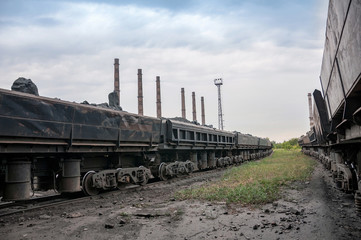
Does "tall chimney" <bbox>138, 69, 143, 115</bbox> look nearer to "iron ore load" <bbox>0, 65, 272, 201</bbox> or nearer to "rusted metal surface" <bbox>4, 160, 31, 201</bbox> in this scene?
"iron ore load" <bbox>0, 65, 272, 201</bbox>

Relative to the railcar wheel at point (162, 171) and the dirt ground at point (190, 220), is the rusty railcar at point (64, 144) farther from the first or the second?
the railcar wheel at point (162, 171)

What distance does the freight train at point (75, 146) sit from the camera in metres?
6.12

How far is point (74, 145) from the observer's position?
7480 millimetres

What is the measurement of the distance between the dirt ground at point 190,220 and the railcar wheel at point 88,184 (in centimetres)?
94

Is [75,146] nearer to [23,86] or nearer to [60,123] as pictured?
[60,123]

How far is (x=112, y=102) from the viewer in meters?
14.4

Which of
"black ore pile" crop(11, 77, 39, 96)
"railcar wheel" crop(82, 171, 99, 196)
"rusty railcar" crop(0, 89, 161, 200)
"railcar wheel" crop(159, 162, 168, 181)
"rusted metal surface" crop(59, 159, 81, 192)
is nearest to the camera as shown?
"rusty railcar" crop(0, 89, 161, 200)

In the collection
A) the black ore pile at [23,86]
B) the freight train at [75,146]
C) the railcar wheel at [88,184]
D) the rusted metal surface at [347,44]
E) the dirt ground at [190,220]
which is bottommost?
the dirt ground at [190,220]

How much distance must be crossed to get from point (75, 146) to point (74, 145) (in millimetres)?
112

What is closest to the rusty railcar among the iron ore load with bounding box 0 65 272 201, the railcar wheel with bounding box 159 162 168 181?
the iron ore load with bounding box 0 65 272 201

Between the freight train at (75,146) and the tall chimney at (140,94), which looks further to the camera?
the tall chimney at (140,94)

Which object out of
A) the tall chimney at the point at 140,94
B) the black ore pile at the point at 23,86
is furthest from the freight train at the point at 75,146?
the tall chimney at the point at 140,94

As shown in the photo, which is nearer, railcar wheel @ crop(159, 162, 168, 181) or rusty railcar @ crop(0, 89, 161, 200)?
rusty railcar @ crop(0, 89, 161, 200)

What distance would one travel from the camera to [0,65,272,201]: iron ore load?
6117 mm
